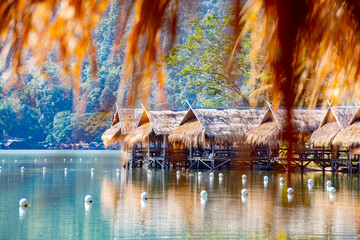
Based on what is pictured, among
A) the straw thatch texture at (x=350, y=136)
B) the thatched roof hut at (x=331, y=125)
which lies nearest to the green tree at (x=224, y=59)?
the straw thatch texture at (x=350, y=136)

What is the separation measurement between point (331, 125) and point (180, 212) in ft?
42.5

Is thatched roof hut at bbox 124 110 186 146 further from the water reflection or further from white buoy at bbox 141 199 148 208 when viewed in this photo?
white buoy at bbox 141 199 148 208

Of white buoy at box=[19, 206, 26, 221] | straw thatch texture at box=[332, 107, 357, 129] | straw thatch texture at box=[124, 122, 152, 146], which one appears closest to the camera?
white buoy at box=[19, 206, 26, 221]

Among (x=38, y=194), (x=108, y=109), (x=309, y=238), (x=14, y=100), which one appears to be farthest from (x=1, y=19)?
(x=38, y=194)

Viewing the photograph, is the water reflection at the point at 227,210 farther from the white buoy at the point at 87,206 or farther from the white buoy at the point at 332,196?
the white buoy at the point at 87,206

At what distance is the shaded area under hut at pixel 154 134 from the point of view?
85.0 ft

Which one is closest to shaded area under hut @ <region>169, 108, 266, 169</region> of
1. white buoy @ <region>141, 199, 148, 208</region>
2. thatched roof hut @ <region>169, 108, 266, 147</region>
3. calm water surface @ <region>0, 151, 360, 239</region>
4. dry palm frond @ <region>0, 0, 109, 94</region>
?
thatched roof hut @ <region>169, 108, 266, 147</region>

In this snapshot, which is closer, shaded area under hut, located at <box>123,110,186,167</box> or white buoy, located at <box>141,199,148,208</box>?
white buoy, located at <box>141,199,148,208</box>

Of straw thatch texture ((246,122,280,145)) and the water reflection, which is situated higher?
straw thatch texture ((246,122,280,145))

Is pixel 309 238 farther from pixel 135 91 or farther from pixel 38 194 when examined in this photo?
pixel 38 194

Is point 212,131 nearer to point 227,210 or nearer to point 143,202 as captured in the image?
point 143,202

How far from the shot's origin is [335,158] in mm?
22562

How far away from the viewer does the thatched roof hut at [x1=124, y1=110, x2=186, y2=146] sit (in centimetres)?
2584

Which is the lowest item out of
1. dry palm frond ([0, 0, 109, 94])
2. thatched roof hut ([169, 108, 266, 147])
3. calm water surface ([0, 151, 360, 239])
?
calm water surface ([0, 151, 360, 239])
